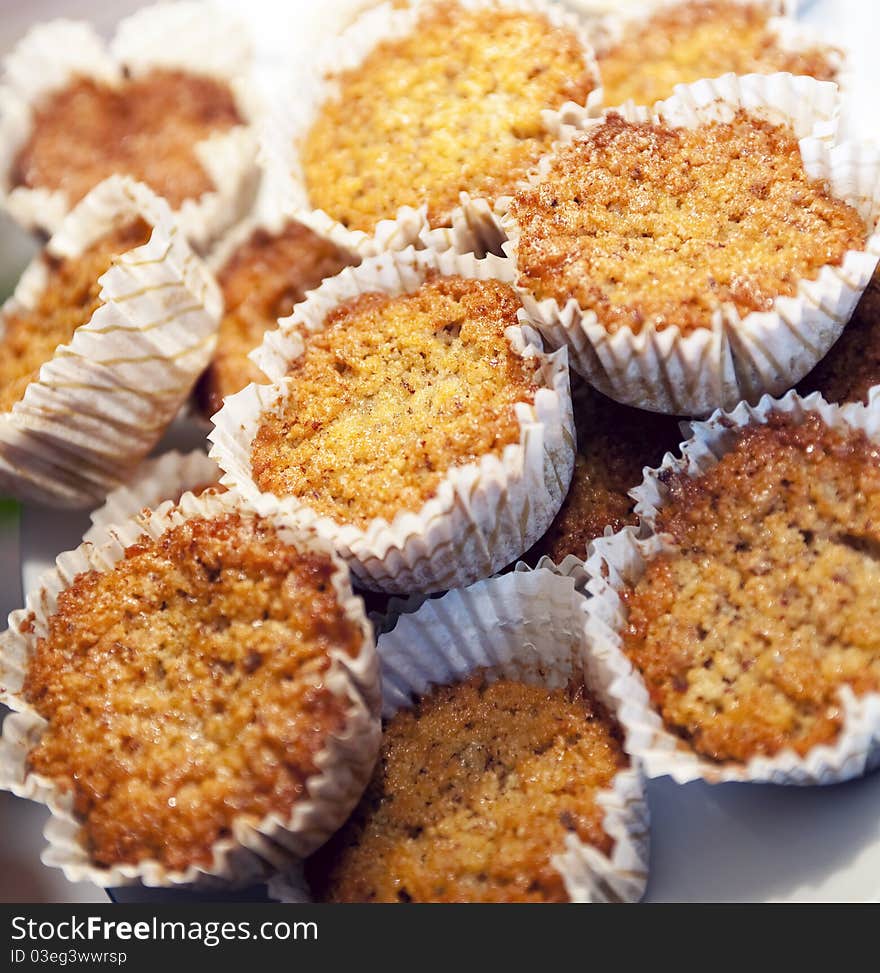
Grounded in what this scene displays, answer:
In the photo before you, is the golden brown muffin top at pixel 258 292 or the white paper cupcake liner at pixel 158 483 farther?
the golden brown muffin top at pixel 258 292

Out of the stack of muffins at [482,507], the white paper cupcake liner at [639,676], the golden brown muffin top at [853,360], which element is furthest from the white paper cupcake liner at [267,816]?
the golden brown muffin top at [853,360]

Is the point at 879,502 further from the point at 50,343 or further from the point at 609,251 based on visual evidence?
the point at 50,343

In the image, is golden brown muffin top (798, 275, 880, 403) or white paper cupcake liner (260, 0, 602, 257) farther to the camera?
white paper cupcake liner (260, 0, 602, 257)

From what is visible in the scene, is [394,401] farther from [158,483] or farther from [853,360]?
[853,360]

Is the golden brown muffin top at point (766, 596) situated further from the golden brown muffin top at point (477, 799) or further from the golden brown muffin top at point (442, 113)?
the golden brown muffin top at point (442, 113)

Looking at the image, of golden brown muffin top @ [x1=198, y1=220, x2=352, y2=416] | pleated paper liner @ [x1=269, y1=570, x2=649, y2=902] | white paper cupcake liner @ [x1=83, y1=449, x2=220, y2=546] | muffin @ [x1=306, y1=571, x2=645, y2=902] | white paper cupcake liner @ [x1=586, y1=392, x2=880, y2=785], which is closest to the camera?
white paper cupcake liner @ [x1=586, y1=392, x2=880, y2=785]

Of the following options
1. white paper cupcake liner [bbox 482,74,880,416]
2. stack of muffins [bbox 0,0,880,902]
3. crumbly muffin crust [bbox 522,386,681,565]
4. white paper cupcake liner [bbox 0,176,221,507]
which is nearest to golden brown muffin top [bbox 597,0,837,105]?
stack of muffins [bbox 0,0,880,902]

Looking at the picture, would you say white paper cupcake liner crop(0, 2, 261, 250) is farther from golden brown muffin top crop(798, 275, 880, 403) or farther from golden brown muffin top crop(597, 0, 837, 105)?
golden brown muffin top crop(798, 275, 880, 403)

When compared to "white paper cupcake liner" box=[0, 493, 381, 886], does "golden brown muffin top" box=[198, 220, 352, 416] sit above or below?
above
